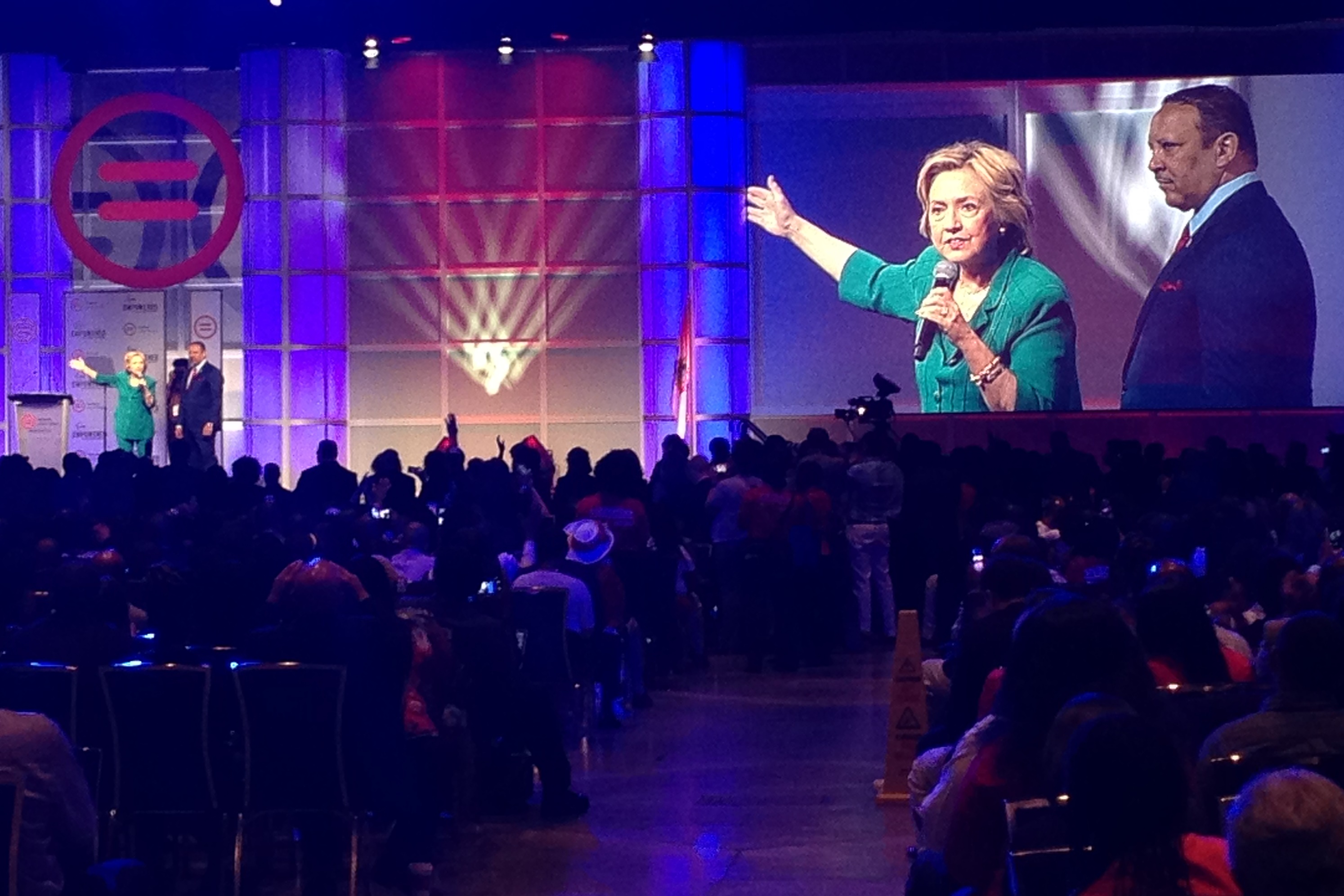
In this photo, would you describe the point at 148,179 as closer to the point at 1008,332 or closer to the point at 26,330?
the point at 26,330

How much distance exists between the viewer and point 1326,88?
1903cm

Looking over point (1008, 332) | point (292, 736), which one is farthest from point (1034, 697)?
point (1008, 332)

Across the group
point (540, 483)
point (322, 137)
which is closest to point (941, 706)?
point (540, 483)

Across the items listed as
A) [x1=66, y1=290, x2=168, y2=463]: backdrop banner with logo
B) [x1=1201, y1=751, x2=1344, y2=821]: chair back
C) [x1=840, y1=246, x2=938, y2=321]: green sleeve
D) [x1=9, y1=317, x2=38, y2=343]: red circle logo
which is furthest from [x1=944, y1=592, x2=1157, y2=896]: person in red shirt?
[x1=9, y1=317, x2=38, y2=343]: red circle logo

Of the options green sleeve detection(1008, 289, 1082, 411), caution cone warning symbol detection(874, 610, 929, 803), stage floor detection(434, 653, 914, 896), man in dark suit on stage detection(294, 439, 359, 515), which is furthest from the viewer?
green sleeve detection(1008, 289, 1082, 411)

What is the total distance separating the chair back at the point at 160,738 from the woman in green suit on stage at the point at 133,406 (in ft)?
38.3

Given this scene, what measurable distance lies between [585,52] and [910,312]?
12.8ft

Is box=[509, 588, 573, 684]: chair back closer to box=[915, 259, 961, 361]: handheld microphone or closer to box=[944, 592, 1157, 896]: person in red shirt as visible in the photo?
box=[944, 592, 1157, 896]: person in red shirt

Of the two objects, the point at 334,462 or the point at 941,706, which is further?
the point at 334,462

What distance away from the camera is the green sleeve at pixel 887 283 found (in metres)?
18.8

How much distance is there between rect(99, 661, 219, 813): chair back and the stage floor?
0.98 metres

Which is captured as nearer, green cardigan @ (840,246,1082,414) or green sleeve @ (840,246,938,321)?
green cardigan @ (840,246,1082,414)

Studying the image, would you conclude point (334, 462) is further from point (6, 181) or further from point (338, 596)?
point (6, 181)

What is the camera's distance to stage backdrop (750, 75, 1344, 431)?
741 inches
